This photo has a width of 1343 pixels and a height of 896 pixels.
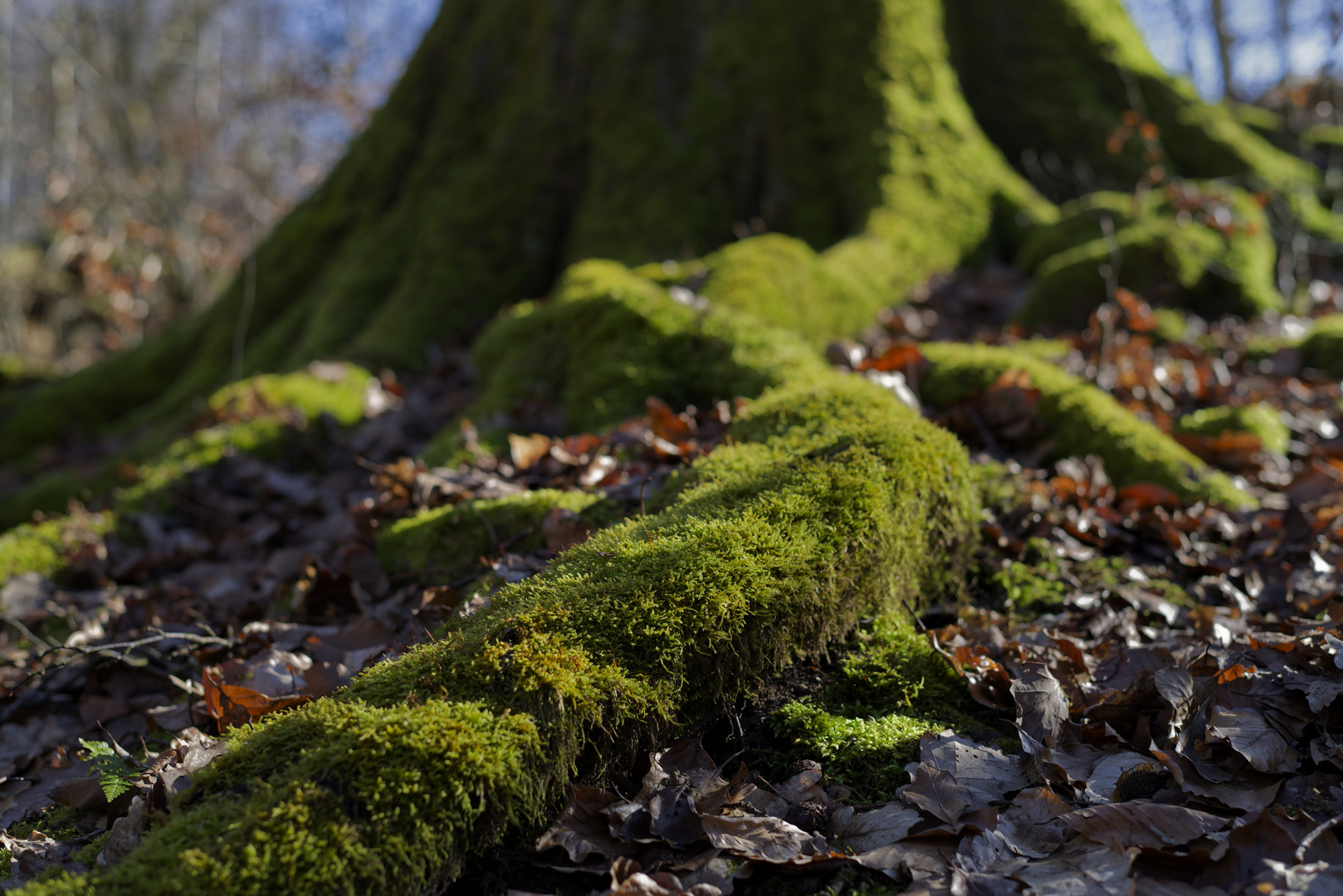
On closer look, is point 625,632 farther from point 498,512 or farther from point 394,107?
point 394,107

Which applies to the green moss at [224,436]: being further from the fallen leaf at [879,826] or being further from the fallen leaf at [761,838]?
the fallen leaf at [879,826]

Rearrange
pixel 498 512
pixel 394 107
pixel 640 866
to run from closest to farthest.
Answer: pixel 640 866 < pixel 498 512 < pixel 394 107

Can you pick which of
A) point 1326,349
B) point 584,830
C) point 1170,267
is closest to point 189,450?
point 584,830

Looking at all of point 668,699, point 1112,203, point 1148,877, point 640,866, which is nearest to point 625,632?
point 668,699

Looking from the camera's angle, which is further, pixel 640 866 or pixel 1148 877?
pixel 640 866

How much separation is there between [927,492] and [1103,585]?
0.86 meters

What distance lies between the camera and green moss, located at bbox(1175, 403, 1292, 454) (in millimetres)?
4055

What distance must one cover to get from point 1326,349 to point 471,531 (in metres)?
5.70

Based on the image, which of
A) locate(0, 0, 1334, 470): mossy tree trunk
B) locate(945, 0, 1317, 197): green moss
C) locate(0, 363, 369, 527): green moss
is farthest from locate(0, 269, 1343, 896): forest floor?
locate(945, 0, 1317, 197): green moss

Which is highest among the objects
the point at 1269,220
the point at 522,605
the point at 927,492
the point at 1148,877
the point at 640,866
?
the point at 1269,220

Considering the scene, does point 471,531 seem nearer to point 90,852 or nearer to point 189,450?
point 90,852

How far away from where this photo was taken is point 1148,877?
1.57 m

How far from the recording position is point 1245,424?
4105 millimetres

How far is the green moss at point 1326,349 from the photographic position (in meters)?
5.07
